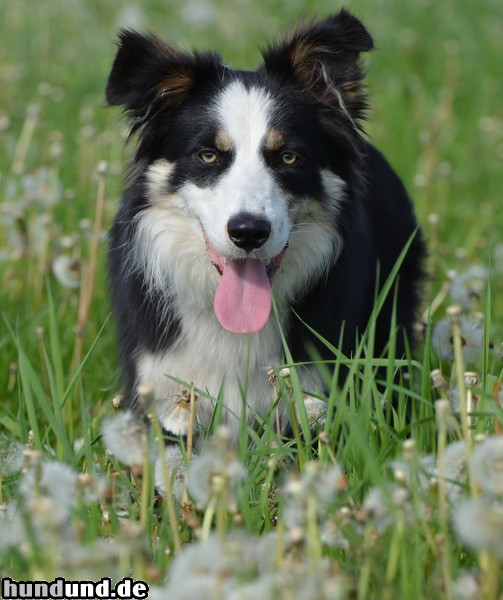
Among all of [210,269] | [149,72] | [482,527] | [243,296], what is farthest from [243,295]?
[482,527]

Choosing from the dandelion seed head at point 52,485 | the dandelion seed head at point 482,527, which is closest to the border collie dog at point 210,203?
the dandelion seed head at point 52,485

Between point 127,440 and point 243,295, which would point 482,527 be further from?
point 243,295

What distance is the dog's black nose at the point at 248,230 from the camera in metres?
3.06

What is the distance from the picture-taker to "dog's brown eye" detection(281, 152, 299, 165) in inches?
132

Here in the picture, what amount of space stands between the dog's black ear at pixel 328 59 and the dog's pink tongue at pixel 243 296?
73 cm

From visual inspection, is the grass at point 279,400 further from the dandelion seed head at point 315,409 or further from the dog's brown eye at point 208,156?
the dog's brown eye at point 208,156

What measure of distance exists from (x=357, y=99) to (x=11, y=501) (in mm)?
1979

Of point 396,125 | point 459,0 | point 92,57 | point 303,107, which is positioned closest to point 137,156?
point 303,107

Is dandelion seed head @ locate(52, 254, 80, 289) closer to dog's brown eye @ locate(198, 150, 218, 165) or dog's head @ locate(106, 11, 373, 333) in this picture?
dog's head @ locate(106, 11, 373, 333)

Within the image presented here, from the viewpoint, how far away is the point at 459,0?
9992 mm

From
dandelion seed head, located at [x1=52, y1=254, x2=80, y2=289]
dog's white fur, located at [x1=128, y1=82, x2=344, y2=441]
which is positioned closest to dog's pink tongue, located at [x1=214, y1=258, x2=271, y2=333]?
dog's white fur, located at [x1=128, y1=82, x2=344, y2=441]

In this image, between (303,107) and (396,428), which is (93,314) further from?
(396,428)

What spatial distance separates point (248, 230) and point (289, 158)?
0.44 m

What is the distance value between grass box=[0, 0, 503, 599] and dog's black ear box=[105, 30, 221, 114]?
1.25 feet
